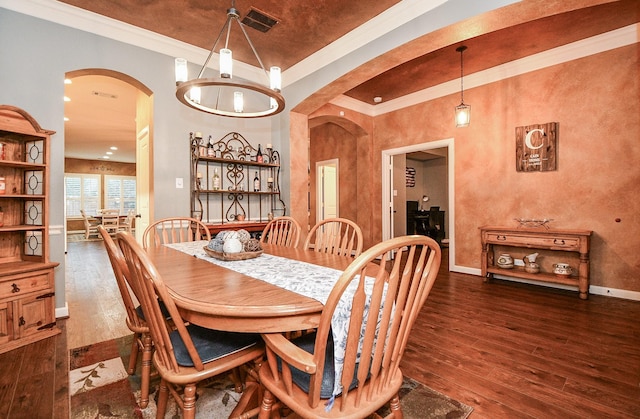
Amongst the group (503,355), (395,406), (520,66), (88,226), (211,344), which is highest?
(520,66)

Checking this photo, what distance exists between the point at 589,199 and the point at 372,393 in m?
3.89

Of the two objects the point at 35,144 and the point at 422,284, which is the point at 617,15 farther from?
the point at 35,144

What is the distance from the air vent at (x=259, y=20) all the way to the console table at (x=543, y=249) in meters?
3.54

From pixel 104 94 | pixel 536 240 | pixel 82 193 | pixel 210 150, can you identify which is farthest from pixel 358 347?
pixel 82 193

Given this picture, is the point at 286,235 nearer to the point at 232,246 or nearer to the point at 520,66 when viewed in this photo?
the point at 232,246

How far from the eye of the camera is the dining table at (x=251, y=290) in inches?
40.7

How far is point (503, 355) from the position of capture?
207cm

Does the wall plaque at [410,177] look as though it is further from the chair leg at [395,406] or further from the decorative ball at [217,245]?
the chair leg at [395,406]

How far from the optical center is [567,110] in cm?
355

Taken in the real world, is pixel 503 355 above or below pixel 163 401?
below

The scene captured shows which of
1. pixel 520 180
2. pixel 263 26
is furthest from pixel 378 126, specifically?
pixel 263 26

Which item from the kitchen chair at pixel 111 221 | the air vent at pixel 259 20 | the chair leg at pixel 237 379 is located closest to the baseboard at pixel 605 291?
the chair leg at pixel 237 379

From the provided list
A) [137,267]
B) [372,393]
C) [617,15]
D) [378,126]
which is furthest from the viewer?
[378,126]

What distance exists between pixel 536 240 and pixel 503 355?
206cm
